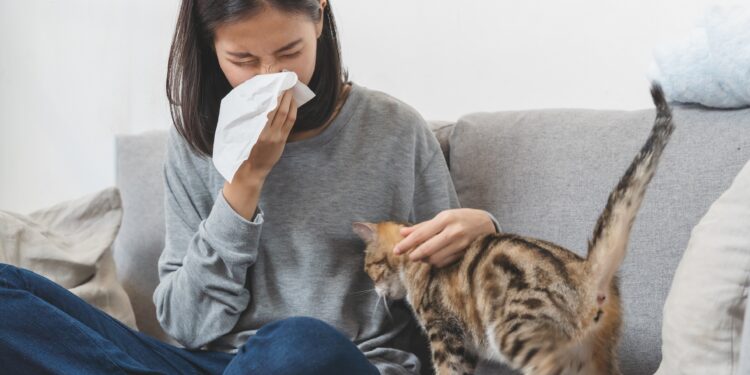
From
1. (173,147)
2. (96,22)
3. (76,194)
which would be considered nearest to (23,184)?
(76,194)

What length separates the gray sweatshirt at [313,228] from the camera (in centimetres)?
121

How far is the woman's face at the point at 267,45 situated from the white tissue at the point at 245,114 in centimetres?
2

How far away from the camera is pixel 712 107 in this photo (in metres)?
1.21

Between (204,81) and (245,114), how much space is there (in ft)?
0.60

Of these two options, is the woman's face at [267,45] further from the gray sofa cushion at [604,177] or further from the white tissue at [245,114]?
the gray sofa cushion at [604,177]

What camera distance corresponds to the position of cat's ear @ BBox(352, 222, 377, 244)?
1263mm

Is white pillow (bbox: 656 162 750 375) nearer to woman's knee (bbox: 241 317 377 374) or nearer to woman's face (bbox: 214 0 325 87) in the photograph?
woman's knee (bbox: 241 317 377 374)

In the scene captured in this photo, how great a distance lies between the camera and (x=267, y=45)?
3.59ft

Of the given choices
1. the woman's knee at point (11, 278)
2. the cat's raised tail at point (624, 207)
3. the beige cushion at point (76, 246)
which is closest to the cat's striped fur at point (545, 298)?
the cat's raised tail at point (624, 207)

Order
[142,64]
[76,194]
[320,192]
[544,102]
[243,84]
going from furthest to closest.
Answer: [76,194] → [142,64] → [544,102] → [320,192] → [243,84]

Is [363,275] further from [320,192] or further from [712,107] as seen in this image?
[712,107]

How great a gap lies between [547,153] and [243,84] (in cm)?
54

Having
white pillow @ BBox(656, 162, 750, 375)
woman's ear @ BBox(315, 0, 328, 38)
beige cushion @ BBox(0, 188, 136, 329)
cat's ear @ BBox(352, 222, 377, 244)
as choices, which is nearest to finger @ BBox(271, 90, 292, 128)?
woman's ear @ BBox(315, 0, 328, 38)

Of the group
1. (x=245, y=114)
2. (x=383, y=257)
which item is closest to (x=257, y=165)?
(x=245, y=114)
